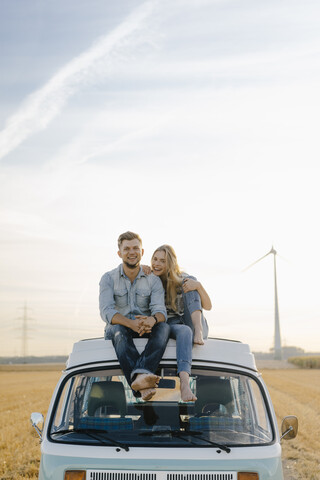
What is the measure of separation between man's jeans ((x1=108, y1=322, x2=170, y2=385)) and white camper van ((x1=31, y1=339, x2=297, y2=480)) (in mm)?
114

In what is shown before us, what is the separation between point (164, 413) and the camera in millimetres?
5160

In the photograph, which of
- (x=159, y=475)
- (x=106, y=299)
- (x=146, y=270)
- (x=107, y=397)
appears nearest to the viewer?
(x=159, y=475)

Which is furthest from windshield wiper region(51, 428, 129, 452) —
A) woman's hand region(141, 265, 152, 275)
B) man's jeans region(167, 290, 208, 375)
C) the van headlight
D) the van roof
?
woman's hand region(141, 265, 152, 275)

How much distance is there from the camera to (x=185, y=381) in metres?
5.18

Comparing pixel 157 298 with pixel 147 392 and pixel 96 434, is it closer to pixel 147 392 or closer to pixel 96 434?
pixel 147 392

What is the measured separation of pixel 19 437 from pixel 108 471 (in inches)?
394

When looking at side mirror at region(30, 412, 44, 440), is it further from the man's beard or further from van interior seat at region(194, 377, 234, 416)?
the man's beard

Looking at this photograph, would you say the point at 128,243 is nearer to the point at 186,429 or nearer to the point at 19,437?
the point at 186,429

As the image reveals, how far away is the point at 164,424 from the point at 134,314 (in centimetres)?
140

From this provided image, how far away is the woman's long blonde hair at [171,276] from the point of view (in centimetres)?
641

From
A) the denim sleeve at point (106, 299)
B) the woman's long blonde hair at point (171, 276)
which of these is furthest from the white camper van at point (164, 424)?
the woman's long blonde hair at point (171, 276)

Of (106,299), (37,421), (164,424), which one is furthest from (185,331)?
(37,421)

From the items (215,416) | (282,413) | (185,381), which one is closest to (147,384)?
(185,381)

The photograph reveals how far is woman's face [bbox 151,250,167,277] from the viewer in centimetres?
661
